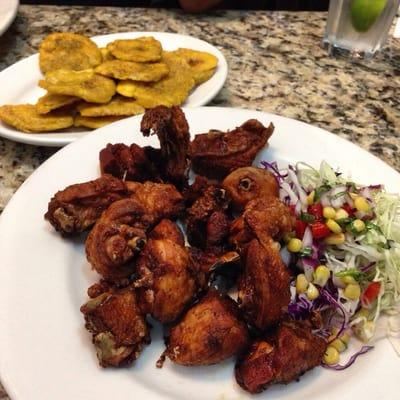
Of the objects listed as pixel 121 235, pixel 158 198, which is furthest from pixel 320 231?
pixel 121 235

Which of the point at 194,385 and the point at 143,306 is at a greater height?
the point at 143,306

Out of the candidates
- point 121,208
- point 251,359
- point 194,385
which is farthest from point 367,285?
point 121,208

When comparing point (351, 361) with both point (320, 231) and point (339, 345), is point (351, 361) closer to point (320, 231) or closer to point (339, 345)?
point (339, 345)

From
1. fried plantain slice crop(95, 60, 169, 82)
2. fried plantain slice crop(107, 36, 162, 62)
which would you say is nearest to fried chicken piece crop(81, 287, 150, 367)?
fried plantain slice crop(95, 60, 169, 82)

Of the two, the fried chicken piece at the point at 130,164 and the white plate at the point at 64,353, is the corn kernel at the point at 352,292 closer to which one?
the white plate at the point at 64,353

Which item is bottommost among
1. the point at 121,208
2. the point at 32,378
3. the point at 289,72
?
the point at 289,72

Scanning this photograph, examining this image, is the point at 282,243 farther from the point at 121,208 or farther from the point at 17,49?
the point at 17,49
